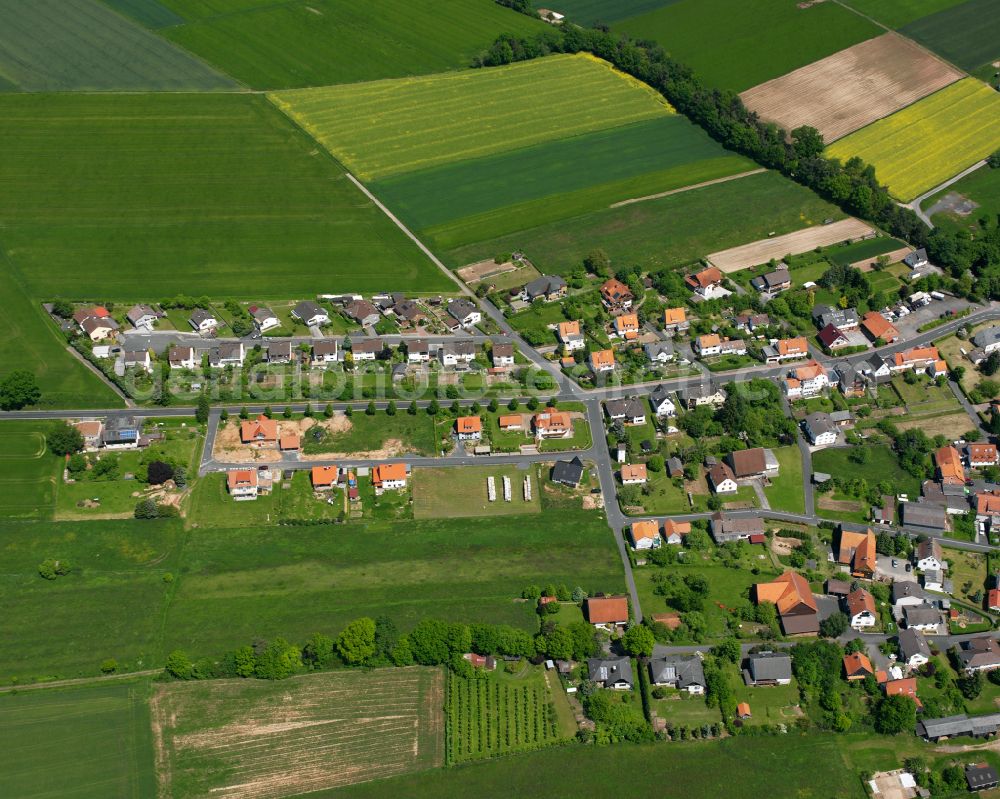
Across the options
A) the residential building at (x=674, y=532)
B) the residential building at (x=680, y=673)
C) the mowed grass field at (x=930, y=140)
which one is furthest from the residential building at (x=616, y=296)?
the residential building at (x=680, y=673)

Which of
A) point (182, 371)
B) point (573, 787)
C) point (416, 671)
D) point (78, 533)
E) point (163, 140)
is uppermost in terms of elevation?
point (163, 140)

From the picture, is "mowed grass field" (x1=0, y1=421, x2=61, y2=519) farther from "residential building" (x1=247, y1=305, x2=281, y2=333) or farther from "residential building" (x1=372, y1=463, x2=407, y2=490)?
"residential building" (x1=372, y1=463, x2=407, y2=490)

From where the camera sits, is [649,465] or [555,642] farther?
[649,465]

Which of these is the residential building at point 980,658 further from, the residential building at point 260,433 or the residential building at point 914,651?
the residential building at point 260,433

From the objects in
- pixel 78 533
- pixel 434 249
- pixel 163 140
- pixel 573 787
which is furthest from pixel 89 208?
pixel 573 787

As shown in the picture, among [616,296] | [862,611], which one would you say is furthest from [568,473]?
[862,611]

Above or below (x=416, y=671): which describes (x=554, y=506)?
above

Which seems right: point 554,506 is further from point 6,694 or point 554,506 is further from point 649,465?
point 6,694
